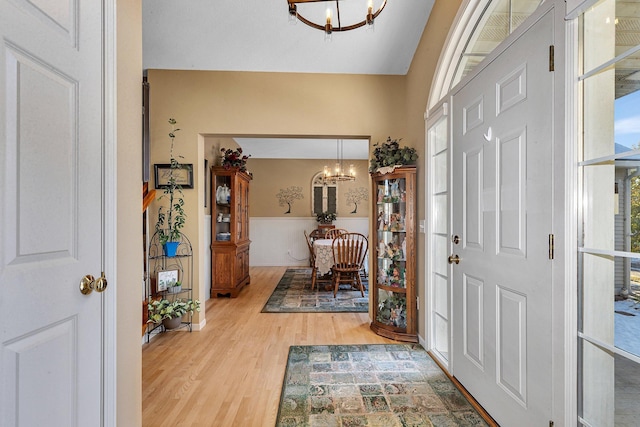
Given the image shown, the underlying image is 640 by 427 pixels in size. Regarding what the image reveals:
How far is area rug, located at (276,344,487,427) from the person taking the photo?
1855 millimetres

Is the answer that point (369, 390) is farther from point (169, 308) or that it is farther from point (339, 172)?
point (339, 172)

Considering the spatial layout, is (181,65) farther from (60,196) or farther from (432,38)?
(60,196)

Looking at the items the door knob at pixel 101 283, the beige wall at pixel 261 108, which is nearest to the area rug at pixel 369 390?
the door knob at pixel 101 283

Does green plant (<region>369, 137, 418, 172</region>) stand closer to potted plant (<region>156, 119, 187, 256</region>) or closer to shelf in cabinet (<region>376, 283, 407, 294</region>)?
shelf in cabinet (<region>376, 283, 407, 294</region>)

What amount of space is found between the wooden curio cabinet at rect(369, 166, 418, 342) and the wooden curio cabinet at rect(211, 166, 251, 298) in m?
2.32

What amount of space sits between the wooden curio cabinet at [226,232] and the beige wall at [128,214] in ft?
10.5

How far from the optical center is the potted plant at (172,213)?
10.8 feet

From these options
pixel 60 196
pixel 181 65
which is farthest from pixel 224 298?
pixel 60 196

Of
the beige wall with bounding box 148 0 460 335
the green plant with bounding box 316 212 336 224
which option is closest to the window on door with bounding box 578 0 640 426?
the beige wall with bounding box 148 0 460 335

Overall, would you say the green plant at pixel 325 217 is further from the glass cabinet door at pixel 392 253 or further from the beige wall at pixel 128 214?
the beige wall at pixel 128 214

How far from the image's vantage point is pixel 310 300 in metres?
Result: 4.48

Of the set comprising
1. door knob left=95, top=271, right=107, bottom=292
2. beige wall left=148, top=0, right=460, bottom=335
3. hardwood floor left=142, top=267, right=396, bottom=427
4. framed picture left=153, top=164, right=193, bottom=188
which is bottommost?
hardwood floor left=142, top=267, right=396, bottom=427

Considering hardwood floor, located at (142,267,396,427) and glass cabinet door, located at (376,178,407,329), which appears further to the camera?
glass cabinet door, located at (376,178,407,329)

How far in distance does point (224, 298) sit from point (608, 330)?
4358 millimetres
